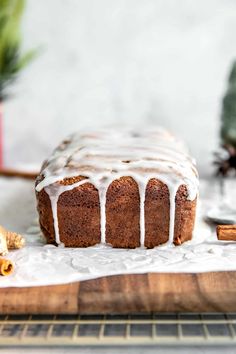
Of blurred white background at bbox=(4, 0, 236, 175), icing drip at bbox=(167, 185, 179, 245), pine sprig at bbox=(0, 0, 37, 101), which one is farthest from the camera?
blurred white background at bbox=(4, 0, 236, 175)

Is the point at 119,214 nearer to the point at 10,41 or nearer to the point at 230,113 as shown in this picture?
the point at 230,113

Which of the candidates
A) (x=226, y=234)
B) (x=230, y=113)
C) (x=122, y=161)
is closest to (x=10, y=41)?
(x=230, y=113)

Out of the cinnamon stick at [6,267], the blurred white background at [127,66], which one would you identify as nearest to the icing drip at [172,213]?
the cinnamon stick at [6,267]

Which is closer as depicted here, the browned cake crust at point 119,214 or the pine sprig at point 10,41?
the browned cake crust at point 119,214

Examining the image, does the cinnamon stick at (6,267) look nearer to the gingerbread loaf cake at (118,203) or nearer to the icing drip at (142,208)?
the gingerbread loaf cake at (118,203)

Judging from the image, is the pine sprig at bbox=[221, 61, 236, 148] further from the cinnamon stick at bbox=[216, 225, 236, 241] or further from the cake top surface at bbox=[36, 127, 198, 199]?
the cinnamon stick at bbox=[216, 225, 236, 241]

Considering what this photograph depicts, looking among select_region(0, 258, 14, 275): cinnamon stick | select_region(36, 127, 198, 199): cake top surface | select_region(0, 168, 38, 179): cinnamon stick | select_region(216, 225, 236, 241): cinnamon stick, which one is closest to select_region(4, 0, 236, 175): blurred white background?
select_region(0, 168, 38, 179): cinnamon stick
